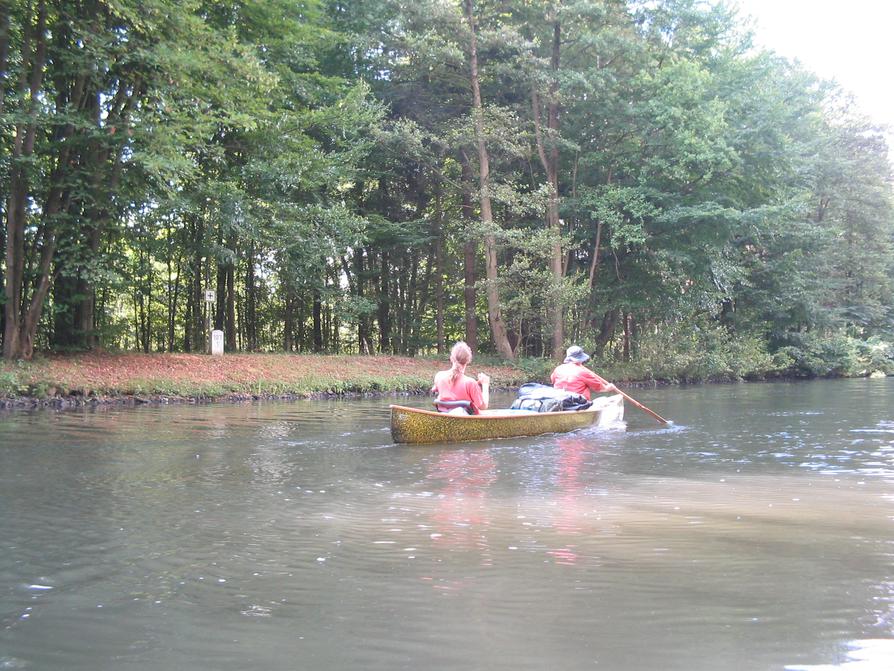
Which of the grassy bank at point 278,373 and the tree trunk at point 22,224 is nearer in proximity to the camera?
the grassy bank at point 278,373

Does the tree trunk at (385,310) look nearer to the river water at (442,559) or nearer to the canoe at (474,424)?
the canoe at (474,424)

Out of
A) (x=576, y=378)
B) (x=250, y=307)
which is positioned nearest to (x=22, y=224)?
(x=576, y=378)

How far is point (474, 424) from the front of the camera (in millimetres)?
10336

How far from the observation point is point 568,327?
27.8 meters

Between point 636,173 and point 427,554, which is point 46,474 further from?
point 636,173

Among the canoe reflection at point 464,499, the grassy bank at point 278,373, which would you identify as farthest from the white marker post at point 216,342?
the canoe reflection at point 464,499

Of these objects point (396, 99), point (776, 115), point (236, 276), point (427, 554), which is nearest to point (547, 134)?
point (396, 99)

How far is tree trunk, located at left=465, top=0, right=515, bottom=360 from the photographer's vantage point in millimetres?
25459

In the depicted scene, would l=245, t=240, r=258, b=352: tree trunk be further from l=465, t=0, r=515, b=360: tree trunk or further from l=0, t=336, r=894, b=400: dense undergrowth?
l=465, t=0, r=515, b=360: tree trunk

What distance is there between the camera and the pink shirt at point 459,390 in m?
10.8

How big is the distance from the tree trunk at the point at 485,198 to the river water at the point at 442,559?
17.1m

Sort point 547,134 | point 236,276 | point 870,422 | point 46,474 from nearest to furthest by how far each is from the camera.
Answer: point 46,474 → point 870,422 → point 547,134 → point 236,276

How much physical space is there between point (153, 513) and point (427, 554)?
240cm

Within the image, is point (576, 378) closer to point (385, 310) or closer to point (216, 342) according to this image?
point (216, 342)
